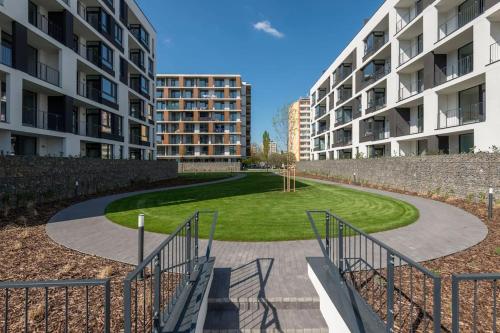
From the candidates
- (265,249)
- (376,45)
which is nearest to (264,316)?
(265,249)

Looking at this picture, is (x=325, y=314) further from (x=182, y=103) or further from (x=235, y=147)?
(x=182, y=103)

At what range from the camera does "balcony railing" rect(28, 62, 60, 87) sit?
1964 centimetres

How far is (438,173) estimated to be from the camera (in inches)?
695

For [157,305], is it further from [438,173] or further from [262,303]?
[438,173]

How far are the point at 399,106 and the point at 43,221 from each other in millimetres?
29835

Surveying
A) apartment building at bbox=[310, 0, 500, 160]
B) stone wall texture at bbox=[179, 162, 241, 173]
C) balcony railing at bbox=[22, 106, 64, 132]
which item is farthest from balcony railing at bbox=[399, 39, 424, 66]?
stone wall texture at bbox=[179, 162, 241, 173]

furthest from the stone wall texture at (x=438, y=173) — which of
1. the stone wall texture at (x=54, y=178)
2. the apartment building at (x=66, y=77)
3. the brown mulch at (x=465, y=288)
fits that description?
the apartment building at (x=66, y=77)

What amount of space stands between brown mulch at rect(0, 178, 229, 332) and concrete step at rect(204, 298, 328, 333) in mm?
1047

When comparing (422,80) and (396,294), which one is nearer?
(396,294)

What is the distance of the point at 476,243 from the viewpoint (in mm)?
7855

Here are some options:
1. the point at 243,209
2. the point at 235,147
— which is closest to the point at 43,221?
the point at 243,209

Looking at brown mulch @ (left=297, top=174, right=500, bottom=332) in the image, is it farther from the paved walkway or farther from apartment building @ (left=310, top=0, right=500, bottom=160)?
apartment building @ (left=310, top=0, right=500, bottom=160)

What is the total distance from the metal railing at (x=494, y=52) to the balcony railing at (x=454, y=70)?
2092 millimetres

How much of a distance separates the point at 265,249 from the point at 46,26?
2409 cm
